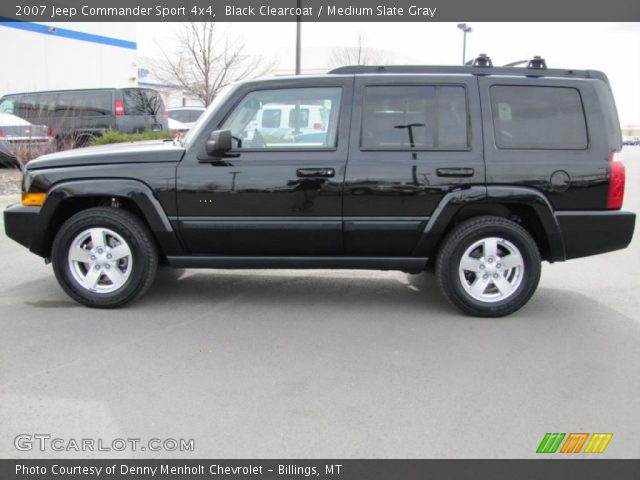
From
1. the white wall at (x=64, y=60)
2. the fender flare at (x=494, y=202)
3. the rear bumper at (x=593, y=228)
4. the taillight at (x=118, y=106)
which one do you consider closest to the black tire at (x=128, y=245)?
the fender flare at (x=494, y=202)

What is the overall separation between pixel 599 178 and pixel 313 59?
55.1 metres

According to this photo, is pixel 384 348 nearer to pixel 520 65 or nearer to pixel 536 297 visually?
pixel 536 297

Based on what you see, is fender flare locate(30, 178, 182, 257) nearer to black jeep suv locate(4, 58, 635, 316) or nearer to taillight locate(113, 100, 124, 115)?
black jeep suv locate(4, 58, 635, 316)

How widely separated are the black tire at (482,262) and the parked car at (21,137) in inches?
383

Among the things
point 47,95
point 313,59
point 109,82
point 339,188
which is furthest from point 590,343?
point 313,59

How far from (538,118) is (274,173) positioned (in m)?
2.10

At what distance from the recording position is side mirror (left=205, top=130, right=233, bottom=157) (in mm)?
4508

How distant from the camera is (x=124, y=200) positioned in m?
4.93

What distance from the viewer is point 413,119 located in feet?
15.4

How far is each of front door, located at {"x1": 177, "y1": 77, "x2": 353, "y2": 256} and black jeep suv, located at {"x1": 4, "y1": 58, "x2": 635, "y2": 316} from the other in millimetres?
11

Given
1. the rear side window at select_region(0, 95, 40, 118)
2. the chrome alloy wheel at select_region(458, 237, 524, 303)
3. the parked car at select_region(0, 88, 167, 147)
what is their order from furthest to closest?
the rear side window at select_region(0, 95, 40, 118) → the parked car at select_region(0, 88, 167, 147) → the chrome alloy wheel at select_region(458, 237, 524, 303)

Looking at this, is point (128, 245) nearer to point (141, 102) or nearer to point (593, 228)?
point (593, 228)

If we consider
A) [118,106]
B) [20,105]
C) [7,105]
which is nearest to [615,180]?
[118,106]

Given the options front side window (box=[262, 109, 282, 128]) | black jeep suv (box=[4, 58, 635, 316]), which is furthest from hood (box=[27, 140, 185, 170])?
front side window (box=[262, 109, 282, 128])
